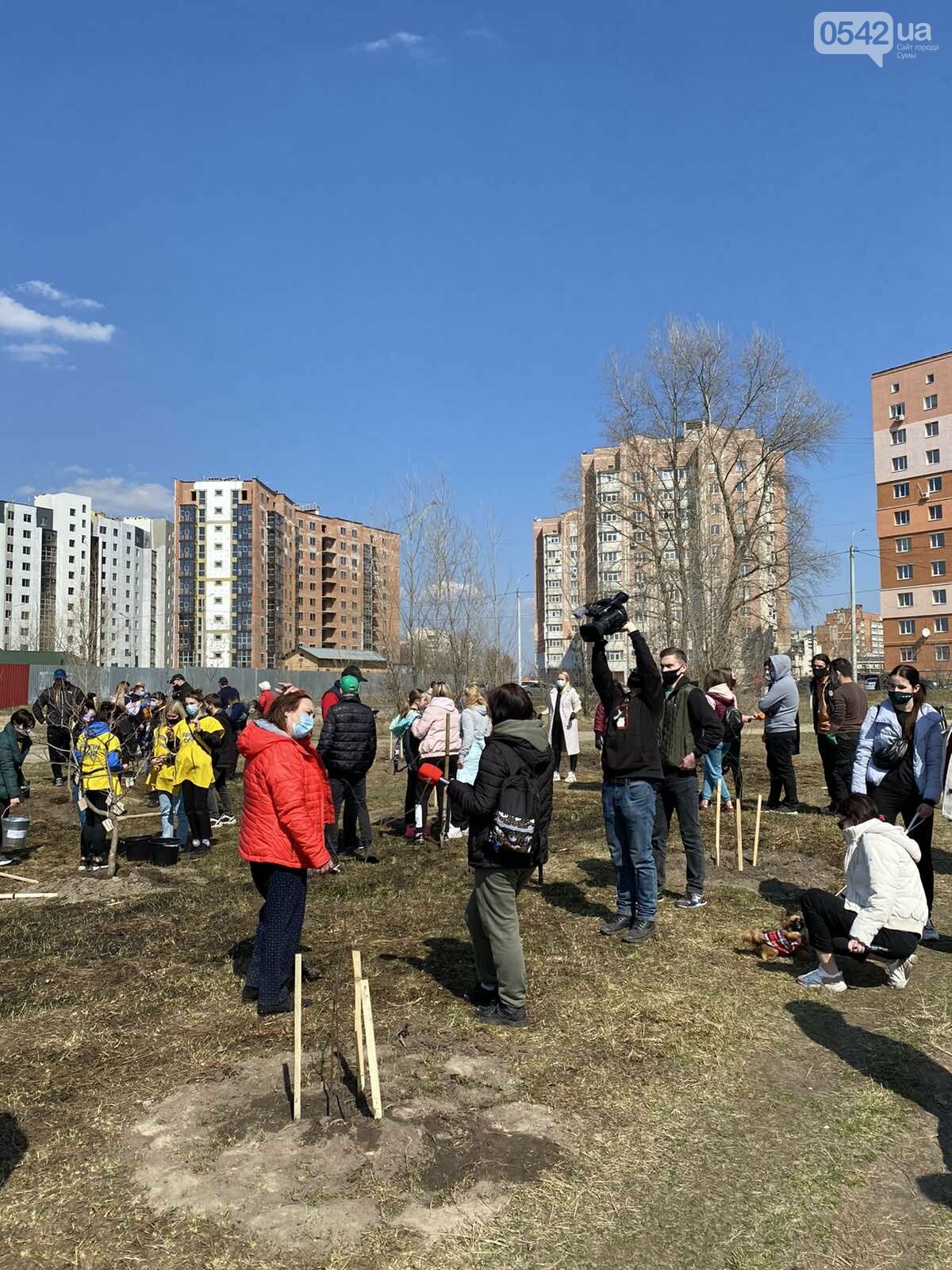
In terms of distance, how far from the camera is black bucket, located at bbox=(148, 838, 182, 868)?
363 inches

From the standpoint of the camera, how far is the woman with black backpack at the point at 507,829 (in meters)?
4.61

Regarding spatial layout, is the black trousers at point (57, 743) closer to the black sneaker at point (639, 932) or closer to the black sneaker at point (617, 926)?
the black sneaker at point (617, 926)

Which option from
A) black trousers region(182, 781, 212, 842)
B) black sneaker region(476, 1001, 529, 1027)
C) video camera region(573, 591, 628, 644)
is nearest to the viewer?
black sneaker region(476, 1001, 529, 1027)

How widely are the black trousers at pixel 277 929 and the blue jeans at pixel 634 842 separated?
92.7 inches

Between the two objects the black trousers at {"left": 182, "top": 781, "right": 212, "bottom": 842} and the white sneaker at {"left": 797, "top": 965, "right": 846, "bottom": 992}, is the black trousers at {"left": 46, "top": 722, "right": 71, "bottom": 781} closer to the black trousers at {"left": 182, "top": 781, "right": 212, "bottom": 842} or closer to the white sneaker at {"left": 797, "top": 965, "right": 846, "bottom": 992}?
the black trousers at {"left": 182, "top": 781, "right": 212, "bottom": 842}

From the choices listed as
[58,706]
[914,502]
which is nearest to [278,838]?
[58,706]

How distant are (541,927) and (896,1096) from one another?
298cm

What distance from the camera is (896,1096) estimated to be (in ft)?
13.3

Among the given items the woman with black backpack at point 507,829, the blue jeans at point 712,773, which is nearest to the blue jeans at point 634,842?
the woman with black backpack at point 507,829

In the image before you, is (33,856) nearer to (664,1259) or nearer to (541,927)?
(541,927)

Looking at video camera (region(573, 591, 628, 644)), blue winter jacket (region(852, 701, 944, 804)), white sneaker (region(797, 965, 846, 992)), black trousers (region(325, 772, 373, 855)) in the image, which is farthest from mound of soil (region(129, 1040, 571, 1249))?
black trousers (region(325, 772, 373, 855))

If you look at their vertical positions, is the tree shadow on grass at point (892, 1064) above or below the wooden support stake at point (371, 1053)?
below

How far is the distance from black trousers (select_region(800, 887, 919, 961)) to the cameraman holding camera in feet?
3.68

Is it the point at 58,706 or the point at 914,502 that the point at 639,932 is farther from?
the point at 914,502
